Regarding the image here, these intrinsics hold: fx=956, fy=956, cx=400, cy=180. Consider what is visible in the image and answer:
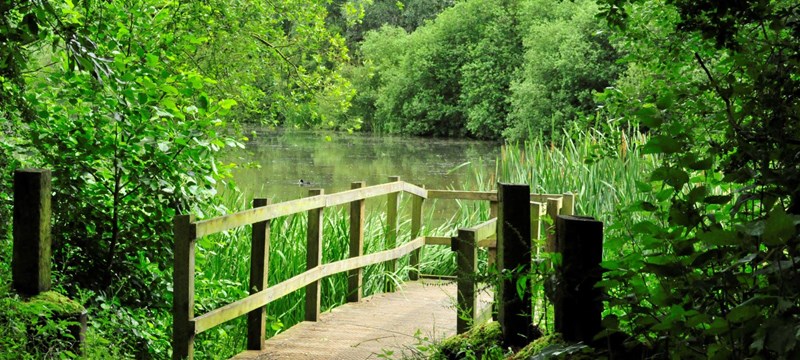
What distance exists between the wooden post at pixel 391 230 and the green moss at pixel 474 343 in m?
4.62

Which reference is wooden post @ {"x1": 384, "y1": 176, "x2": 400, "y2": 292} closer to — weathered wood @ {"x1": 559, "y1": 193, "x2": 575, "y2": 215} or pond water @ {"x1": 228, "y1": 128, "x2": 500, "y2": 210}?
weathered wood @ {"x1": 559, "y1": 193, "x2": 575, "y2": 215}

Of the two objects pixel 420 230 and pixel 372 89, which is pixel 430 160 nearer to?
pixel 372 89

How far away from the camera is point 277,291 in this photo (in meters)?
6.27

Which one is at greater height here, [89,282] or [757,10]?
[757,10]

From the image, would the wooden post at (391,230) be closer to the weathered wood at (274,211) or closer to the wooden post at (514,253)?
the weathered wood at (274,211)

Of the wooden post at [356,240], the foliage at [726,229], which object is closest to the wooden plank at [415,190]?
the wooden post at [356,240]

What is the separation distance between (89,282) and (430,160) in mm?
27885

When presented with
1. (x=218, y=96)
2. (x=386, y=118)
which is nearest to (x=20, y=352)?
(x=218, y=96)

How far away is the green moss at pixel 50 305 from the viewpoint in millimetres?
4177

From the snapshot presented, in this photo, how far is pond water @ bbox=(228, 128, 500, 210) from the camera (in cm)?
2522

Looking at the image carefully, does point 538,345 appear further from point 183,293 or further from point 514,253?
point 183,293

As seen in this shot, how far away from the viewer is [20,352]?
4059 mm

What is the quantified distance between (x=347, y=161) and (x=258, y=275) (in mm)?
25789

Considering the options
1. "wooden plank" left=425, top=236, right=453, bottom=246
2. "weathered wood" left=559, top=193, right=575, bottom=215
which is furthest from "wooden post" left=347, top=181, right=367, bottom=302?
"weathered wood" left=559, top=193, right=575, bottom=215
